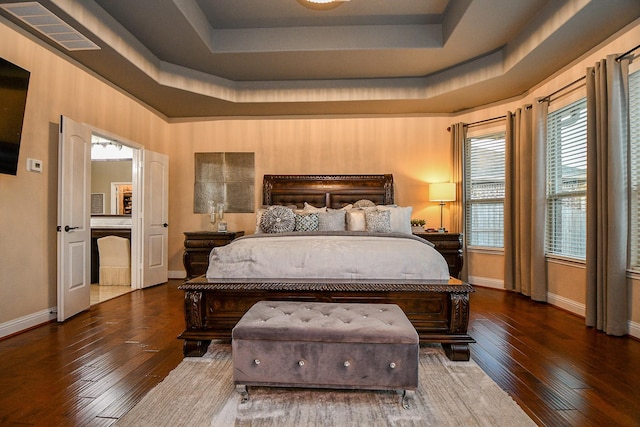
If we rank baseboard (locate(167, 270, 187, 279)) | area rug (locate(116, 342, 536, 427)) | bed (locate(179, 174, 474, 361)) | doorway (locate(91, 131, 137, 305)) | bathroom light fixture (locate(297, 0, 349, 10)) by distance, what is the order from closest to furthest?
area rug (locate(116, 342, 536, 427)) → bed (locate(179, 174, 474, 361)) → bathroom light fixture (locate(297, 0, 349, 10)) → doorway (locate(91, 131, 137, 305)) → baseboard (locate(167, 270, 187, 279))

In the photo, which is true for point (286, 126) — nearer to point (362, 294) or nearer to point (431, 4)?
point (431, 4)

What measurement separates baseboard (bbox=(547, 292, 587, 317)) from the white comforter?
78.6 inches

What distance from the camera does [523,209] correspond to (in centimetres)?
468

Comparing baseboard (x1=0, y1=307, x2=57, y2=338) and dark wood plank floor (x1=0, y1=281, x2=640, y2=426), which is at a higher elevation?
baseboard (x1=0, y1=307, x2=57, y2=338)

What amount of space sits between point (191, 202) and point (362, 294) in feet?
13.8

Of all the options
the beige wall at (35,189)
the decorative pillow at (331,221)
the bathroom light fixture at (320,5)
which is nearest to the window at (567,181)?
the decorative pillow at (331,221)

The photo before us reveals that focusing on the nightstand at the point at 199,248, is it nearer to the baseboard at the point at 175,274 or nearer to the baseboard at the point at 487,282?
the baseboard at the point at 175,274

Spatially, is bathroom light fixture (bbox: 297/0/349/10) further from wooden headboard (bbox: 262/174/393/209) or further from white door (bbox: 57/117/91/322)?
white door (bbox: 57/117/91/322)

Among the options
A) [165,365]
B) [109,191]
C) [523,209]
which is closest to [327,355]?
[165,365]

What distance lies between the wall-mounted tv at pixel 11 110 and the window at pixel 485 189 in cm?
546

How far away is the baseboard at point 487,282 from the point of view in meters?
5.28

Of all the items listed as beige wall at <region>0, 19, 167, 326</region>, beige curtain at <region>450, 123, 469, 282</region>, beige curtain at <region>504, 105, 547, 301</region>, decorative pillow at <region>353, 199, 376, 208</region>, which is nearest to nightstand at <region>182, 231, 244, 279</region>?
beige wall at <region>0, 19, 167, 326</region>

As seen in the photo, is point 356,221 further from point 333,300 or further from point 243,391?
point 243,391

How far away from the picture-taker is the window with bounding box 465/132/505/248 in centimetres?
532
